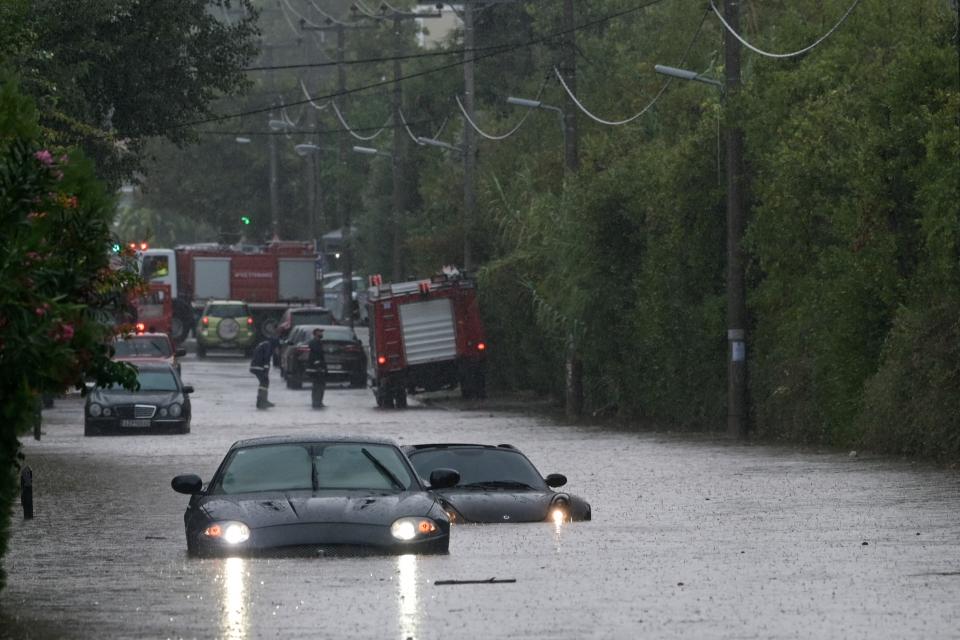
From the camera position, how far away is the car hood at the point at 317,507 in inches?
598

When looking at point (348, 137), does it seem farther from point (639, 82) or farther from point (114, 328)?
point (114, 328)

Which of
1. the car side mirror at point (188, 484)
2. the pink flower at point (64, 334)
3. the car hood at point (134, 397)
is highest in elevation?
the pink flower at point (64, 334)

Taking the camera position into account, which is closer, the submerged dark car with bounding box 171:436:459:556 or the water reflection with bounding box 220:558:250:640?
the water reflection with bounding box 220:558:250:640

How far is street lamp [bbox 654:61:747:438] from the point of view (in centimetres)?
3572

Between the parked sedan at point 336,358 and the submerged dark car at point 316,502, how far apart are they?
39762 millimetres

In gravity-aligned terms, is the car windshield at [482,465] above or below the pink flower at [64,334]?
below

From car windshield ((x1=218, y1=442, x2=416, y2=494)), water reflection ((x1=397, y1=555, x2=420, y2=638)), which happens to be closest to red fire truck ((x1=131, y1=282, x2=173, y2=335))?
car windshield ((x1=218, y1=442, x2=416, y2=494))

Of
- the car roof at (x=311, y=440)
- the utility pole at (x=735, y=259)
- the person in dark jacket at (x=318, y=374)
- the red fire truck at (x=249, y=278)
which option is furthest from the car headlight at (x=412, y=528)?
the red fire truck at (x=249, y=278)

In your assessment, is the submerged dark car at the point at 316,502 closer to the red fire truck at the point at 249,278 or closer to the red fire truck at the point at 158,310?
the red fire truck at the point at 158,310

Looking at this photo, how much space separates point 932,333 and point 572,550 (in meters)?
13.8

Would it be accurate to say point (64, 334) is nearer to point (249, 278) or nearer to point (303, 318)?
point (303, 318)

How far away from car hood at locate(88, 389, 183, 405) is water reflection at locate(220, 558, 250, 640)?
25.5 metres

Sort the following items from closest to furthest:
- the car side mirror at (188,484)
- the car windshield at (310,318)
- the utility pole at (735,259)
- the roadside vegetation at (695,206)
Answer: the car side mirror at (188,484)
the roadside vegetation at (695,206)
the utility pole at (735,259)
the car windshield at (310,318)

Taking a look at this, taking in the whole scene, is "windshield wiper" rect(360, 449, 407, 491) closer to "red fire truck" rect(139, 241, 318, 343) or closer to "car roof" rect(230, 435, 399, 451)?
"car roof" rect(230, 435, 399, 451)
